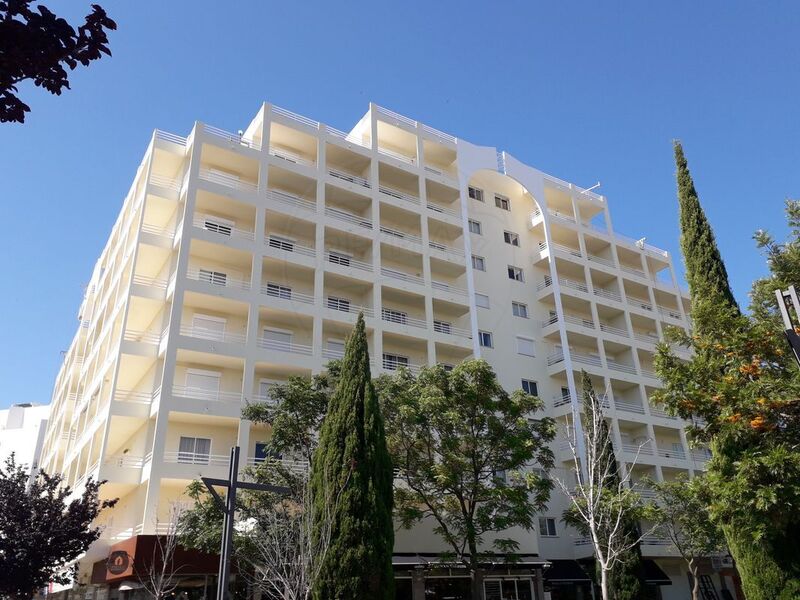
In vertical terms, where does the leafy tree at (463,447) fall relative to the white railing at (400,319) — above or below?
below

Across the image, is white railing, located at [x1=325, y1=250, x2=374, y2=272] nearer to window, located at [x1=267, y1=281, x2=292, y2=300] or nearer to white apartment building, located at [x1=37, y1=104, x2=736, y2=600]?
white apartment building, located at [x1=37, y1=104, x2=736, y2=600]

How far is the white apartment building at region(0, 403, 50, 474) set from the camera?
5659 centimetres

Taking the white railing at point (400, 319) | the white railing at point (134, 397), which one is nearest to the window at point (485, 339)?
the white railing at point (400, 319)

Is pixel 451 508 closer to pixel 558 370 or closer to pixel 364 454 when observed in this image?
pixel 364 454

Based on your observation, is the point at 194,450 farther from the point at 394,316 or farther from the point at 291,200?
the point at 291,200

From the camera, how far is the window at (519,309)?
41.2 meters

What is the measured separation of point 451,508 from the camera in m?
25.0

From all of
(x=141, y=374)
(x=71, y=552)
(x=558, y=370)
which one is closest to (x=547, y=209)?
(x=558, y=370)

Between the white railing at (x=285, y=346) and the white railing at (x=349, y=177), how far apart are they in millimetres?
10794

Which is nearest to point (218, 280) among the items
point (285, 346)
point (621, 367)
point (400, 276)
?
point (285, 346)

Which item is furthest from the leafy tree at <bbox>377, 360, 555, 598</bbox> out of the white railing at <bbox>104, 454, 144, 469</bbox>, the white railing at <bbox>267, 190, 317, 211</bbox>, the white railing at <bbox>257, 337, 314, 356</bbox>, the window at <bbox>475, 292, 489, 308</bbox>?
the window at <bbox>475, 292, 489, 308</bbox>

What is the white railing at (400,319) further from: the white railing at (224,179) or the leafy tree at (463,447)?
the leafy tree at (463,447)

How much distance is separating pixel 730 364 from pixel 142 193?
29.4 metres

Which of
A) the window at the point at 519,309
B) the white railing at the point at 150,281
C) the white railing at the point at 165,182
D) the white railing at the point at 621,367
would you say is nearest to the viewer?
the white railing at the point at 150,281
